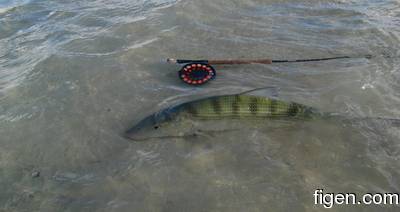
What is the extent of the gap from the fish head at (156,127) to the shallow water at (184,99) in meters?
0.15

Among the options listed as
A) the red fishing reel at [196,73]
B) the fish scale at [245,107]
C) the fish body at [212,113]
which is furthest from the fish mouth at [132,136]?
the red fishing reel at [196,73]

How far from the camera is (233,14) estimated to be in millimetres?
8391

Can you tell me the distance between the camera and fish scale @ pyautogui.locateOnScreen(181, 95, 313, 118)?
4.86 meters

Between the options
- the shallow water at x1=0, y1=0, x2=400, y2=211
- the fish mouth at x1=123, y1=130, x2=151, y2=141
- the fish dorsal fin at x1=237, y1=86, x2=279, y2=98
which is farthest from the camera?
the fish dorsal fin at x1=237, y1=86, x2=279, y2=98

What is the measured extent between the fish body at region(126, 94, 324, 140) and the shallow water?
A: 16 centimetres

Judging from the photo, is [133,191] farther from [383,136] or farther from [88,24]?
[88,24]

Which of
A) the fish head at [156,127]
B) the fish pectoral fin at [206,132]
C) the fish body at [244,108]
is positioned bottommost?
the fish pectoral fin at [206,132]

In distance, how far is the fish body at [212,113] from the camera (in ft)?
16.0

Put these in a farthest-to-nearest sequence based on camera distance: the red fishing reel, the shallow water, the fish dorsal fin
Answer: the red fishing reel < the fish dorsal fin < the shallow water

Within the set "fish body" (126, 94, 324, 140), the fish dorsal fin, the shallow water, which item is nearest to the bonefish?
"fish body" (126, 94, 324, 140)

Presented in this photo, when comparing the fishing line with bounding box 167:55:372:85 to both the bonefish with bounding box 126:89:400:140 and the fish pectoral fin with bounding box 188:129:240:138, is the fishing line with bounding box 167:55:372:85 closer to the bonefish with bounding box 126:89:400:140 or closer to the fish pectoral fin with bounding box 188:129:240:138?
the bonefish with bounding box 126:89:400:140

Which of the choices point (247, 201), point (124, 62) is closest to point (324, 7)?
point (124, 62)

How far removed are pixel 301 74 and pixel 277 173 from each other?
2357 millimetres

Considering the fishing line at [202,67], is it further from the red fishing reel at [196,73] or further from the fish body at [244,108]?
the fish body at [244,108]
